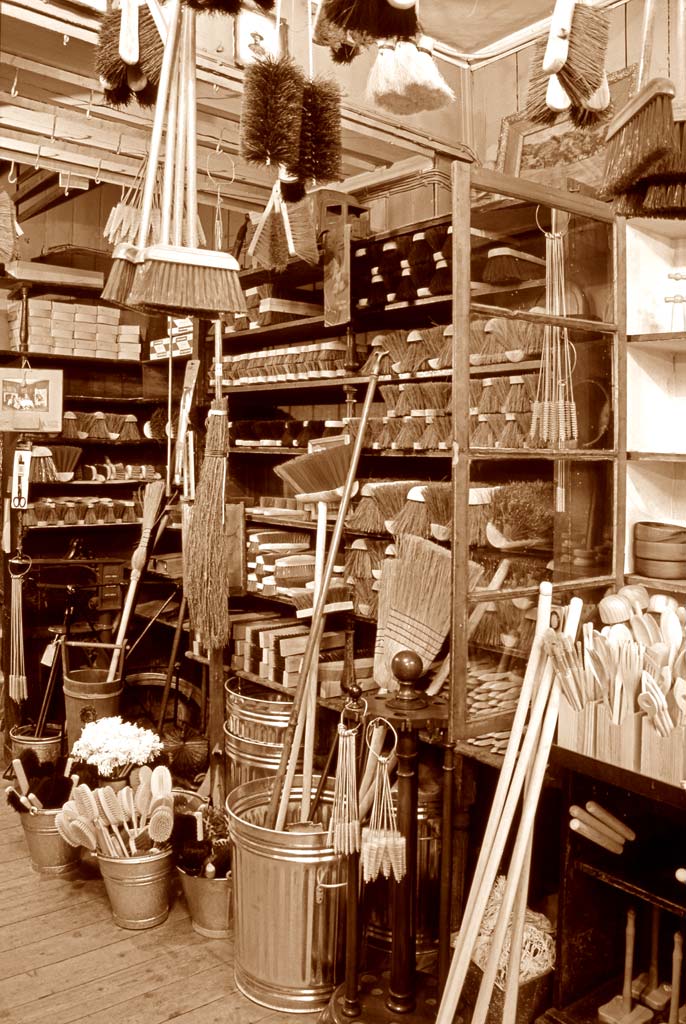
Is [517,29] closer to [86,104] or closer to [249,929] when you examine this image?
[86,104]

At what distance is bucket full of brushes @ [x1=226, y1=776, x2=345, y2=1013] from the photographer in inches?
108

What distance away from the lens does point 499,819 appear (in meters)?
2.15

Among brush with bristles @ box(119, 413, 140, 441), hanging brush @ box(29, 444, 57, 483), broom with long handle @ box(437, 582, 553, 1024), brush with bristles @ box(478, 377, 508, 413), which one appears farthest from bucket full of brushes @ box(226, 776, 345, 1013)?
brush with bristles @ box(119, 413, 140, 441)

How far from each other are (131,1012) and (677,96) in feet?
9.54

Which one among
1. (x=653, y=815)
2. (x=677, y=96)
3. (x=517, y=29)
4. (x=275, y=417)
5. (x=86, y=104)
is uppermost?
(x=517, y=29)

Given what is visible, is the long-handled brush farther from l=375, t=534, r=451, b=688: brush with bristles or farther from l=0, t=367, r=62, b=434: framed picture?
l=0, t=367, r=62, b=434: framed picture

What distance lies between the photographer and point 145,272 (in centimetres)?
169

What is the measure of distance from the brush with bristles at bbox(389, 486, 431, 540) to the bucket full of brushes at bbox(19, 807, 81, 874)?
1852 millimetres

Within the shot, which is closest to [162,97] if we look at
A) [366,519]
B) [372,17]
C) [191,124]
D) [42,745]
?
[191,124]

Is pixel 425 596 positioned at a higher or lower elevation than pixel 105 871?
higher

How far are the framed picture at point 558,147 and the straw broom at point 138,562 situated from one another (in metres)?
2.48

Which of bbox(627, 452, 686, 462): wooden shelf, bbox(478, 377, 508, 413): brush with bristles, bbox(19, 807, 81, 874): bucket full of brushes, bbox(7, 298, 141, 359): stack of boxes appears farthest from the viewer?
bbox(7, 298, 141, 359): stack of boxes

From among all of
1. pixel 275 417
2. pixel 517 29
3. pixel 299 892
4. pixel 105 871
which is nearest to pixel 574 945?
pixel 299 892

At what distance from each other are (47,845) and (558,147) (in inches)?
141
